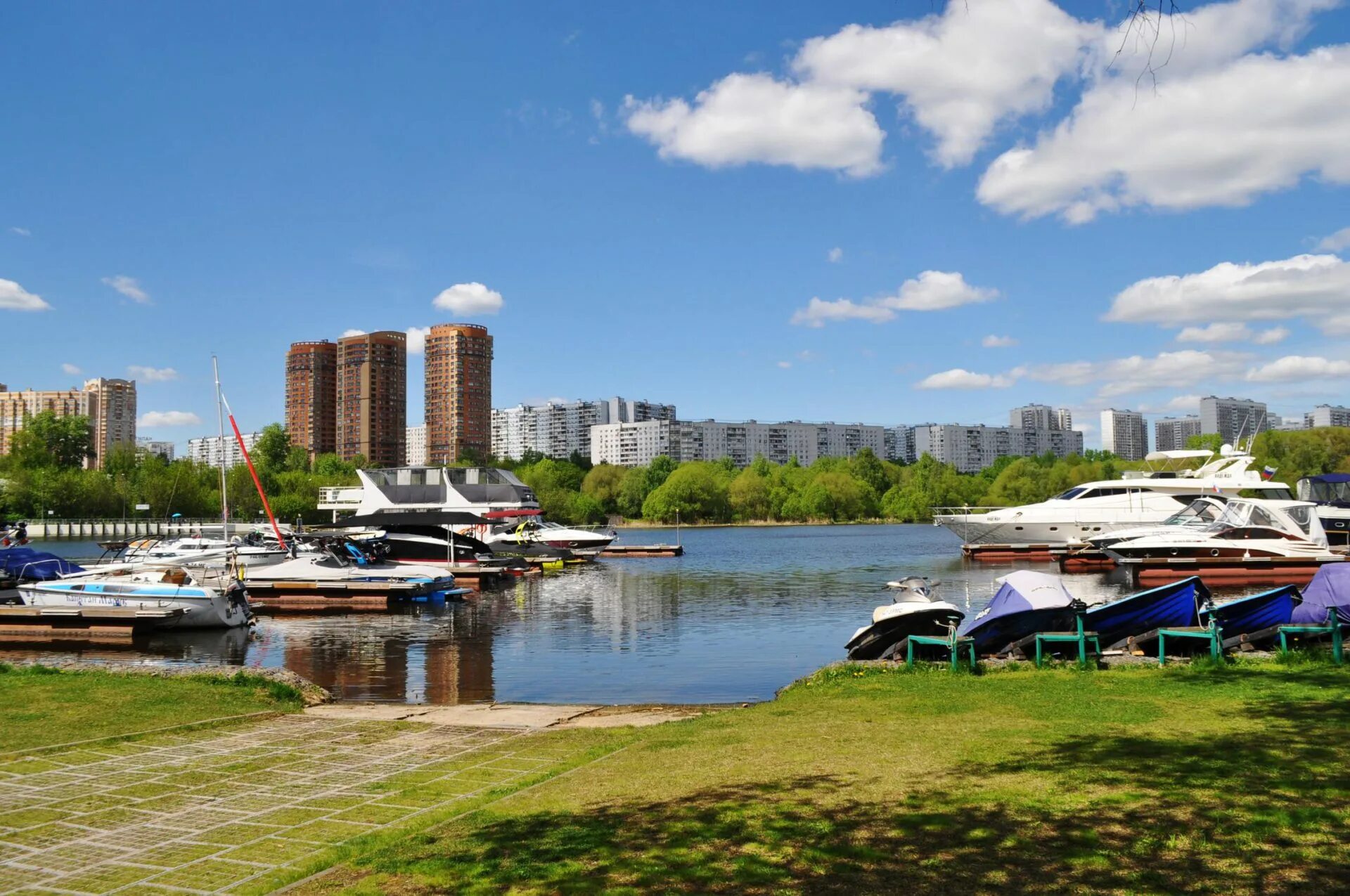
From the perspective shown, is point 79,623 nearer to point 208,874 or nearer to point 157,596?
point 157,596

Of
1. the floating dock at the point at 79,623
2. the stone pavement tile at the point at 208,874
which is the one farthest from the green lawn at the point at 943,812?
the floating dock at the point at 79,623

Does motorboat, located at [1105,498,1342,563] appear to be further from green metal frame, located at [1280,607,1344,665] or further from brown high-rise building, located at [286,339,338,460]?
brown high-rise building, located at [286,339,338,460]

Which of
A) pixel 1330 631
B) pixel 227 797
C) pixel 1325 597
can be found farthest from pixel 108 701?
pixel 1325 597

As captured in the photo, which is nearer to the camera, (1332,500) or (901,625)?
(901,625)

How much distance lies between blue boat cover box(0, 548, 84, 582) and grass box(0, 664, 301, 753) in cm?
1838

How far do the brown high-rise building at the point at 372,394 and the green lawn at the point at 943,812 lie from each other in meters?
145

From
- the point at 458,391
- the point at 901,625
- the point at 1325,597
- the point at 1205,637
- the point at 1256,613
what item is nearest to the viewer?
the point at 1205,637

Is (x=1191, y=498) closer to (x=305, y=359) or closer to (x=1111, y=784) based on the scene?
(x=1111, y=784)


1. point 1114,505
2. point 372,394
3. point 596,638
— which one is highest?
point 372,394

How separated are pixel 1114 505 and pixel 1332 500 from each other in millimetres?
15518

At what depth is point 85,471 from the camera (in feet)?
385

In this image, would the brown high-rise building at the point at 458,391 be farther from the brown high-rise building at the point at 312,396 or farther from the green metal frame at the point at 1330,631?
the green metal frame at the point at 1330,631

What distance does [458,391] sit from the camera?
482ft

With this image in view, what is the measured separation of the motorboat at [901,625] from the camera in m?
17.2
